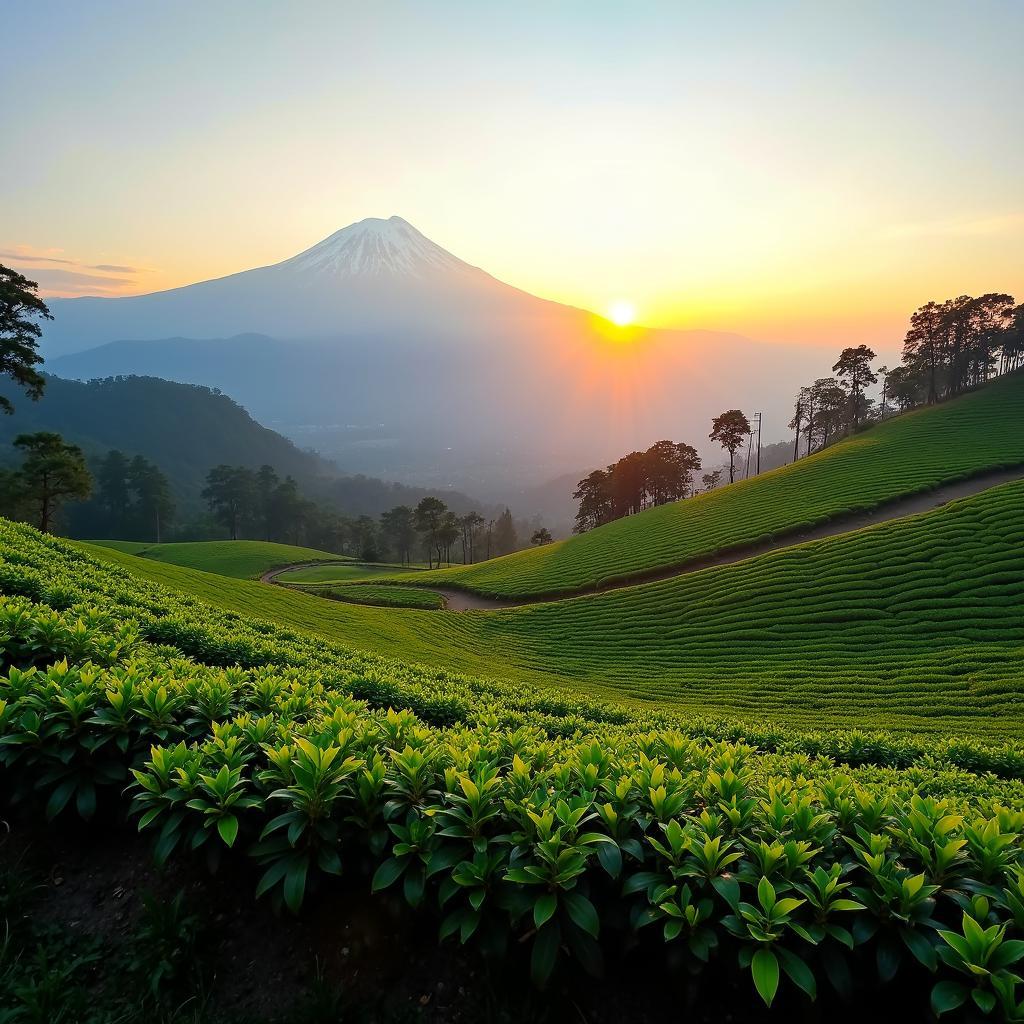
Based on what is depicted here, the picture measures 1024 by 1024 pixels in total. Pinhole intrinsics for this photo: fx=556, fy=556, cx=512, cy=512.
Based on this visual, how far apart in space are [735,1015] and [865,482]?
36.3 meters

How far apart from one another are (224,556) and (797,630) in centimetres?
4537

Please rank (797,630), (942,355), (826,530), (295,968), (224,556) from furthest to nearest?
(942,355), (224,556), (826,530), (797,630), (295,968)

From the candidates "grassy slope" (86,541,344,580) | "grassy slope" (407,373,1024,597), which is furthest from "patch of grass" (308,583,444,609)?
"grassy slope" (86,541,344,580)

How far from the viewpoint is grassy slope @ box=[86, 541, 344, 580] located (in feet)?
149

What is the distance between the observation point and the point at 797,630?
18.1 metres

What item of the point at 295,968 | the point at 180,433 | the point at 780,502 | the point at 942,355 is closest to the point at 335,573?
the point at 780,502

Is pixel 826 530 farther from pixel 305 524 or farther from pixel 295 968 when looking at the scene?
pixel 305 524

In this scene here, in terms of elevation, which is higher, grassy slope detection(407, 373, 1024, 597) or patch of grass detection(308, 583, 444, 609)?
grassy slope detection(407, 373, 1024, 597)

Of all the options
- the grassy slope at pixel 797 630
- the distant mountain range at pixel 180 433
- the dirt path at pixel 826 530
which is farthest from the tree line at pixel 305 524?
the grassy slope at pixel 797 630

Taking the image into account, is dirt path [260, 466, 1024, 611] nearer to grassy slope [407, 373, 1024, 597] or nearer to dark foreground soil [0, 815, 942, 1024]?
grassy slope [407, 373, 1024, 597]

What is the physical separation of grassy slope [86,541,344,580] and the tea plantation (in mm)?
44979

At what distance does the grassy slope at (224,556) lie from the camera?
45562 mm

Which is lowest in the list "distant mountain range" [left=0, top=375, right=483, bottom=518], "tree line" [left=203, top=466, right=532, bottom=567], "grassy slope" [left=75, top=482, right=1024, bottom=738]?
"grassy slope" [left=75, top=482, right=1024, bottom=738]

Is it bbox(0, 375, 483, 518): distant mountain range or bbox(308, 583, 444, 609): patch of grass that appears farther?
bbox(0, 375, 483, 518): distant mountain range
